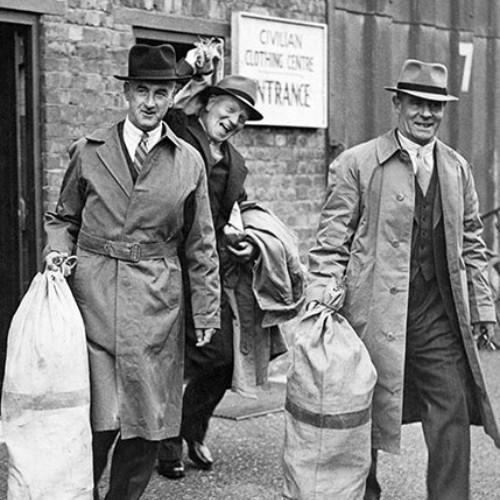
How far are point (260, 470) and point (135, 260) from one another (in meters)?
1.86

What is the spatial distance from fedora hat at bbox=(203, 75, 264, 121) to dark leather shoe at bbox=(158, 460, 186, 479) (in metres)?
1.71

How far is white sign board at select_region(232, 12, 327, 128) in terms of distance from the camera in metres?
8.73

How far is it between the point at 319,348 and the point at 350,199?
655mm

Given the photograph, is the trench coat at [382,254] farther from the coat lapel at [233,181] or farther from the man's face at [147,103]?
the man's face at [147,103]

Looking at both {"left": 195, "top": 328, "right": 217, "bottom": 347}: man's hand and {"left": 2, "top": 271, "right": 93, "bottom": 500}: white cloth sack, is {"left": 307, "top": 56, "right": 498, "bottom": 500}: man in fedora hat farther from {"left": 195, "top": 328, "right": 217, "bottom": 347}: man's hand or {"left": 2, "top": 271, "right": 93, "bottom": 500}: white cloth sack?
{"left": 2, "top": 271, "right": 93, "bottom": 500}: white cloth sack

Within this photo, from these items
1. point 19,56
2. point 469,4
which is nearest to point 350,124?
point 469,4

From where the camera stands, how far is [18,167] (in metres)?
7.50

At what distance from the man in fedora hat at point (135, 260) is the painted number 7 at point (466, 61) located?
6.38m

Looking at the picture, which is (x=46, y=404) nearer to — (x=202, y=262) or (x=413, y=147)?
(x=202, y=262)

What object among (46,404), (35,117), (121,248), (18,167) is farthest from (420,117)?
(18,167)

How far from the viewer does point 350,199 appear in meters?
5.43

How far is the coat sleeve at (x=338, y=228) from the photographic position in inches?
214

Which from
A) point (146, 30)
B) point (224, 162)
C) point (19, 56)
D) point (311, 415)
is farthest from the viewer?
point (146, 30)

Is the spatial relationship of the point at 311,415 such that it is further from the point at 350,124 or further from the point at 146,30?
the point at 350,124
